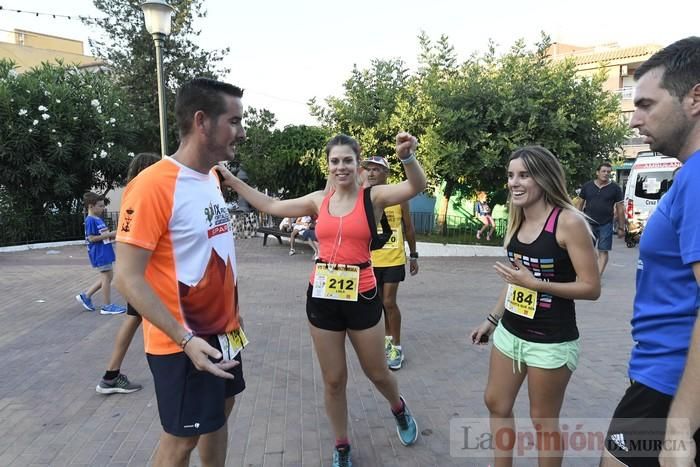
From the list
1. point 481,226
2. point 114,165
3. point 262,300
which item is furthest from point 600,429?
point 114,165

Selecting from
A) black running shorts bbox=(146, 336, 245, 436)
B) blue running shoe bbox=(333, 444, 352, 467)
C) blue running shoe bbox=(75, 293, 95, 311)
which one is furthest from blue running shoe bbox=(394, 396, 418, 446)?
blue running shoe bbox=(75, 293, 95, 311)

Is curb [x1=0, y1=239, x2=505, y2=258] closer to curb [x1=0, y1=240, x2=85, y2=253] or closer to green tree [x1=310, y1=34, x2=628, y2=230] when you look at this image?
green tree [x1=310, y1=34, x2=628, y2=230]

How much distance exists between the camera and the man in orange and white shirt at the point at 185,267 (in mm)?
1935

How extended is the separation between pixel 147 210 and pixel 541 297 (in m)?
1.93

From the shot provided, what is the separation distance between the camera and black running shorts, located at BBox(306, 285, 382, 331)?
3010mm

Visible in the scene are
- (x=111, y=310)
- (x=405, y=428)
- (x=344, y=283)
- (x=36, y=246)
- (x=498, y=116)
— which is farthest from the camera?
(x=36, y=246)

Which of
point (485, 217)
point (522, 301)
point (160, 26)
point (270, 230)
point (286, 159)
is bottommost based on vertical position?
point (270, 230)

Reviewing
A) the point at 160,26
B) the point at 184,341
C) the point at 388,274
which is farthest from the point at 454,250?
the point at 184,341

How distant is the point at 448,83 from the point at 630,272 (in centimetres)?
611

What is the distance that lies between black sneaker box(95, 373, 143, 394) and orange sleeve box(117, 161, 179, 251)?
2769 millimetres

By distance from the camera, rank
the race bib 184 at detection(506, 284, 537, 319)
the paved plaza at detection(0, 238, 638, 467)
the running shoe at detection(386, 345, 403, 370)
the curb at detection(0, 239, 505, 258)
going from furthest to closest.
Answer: the curb at detection(0, 239, 505, 258) → the running shoe at detection(386, 345, 403, 370) → the paved plaza at detection(0, 238, 638, 467) → the race bib 184 at detection(506, 284, 537, 319)

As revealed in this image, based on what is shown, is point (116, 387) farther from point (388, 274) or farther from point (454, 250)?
point (454, 250)

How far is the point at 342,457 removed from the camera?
121 inches

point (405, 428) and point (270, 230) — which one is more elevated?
point (270, 230)
